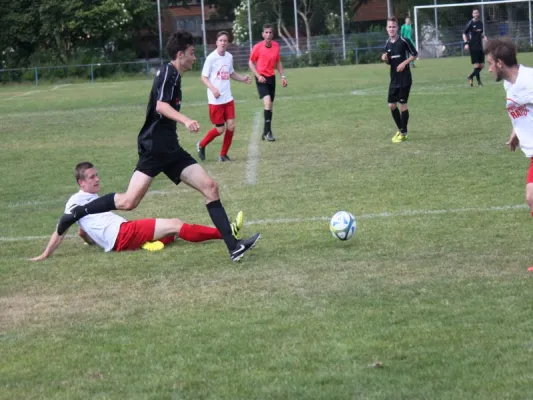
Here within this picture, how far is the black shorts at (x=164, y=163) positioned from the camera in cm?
809

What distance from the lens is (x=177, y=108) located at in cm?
819

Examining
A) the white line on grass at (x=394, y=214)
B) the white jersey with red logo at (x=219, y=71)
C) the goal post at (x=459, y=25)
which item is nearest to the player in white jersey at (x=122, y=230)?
the white line on grass at (x=394, y=214)

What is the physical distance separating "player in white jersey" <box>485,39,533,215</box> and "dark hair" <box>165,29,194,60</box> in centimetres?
246

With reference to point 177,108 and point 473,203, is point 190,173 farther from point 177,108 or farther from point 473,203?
point 473,203

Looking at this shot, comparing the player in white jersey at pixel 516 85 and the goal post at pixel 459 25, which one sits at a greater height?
the goal post at pixel 459 25

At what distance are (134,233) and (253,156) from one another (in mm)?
7051

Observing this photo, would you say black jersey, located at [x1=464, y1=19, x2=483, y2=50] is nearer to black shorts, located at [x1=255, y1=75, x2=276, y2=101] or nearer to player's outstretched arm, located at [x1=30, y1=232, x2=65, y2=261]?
black shorts, located at [x1=255, y1=75, x2=276, y2=101]

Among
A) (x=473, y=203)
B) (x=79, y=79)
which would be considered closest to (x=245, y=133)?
(x=473, y=203)

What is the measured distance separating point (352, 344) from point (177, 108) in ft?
11.2

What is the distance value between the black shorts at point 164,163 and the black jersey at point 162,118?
42 mm

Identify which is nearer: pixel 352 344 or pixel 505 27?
pixel 352 344

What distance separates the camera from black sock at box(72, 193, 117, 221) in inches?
325

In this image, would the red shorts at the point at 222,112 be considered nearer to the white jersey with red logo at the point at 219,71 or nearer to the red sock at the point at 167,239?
the white jersey with red logo at the point at 219,71

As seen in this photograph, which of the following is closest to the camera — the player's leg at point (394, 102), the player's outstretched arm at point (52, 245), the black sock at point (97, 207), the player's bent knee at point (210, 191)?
the player's bent knee at point (210, 191)
